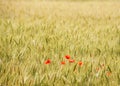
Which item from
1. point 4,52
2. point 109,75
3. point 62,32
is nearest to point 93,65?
point 109,75

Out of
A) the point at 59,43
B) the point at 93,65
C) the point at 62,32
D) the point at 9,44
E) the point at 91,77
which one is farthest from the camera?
the point at 62,32

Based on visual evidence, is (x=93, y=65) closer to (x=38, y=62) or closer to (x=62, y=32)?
(x=38, y=62)

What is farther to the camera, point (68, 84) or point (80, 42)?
point (80, 42)

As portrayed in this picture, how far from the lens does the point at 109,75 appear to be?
88.0 inches

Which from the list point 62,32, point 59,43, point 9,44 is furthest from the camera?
point 62,32

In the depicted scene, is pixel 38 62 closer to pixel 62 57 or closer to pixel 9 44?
pixel 62 57

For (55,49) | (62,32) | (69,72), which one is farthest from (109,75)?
(62,32)

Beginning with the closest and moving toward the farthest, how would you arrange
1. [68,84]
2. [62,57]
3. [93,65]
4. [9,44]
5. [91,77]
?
[68,84]
[91,77]
[93,65]
[62,57]
[9,44]

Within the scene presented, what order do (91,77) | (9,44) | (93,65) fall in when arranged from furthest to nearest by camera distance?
(9,44) → (93,65) → (91,77)

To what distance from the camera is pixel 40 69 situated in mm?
2250

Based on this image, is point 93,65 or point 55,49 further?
point 55,49

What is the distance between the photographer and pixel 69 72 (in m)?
2.22

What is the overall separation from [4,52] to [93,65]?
32.8 inches

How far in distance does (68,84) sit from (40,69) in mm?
334
